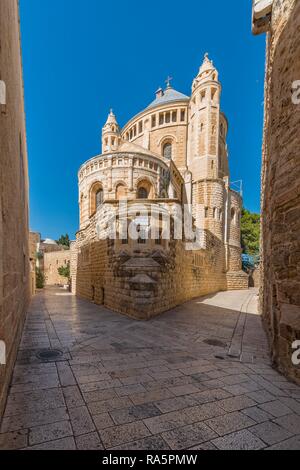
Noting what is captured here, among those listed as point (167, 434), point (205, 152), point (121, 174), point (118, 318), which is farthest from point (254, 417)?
point (205, 152)

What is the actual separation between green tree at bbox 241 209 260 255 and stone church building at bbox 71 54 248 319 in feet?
17.2

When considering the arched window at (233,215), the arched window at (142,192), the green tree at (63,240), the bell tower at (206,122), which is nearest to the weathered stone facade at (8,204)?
the arched window at (142,192)

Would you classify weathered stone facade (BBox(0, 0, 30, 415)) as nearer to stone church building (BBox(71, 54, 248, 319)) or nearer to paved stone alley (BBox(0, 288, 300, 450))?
paved stone alley (BBox(0, 288, 300, 450))

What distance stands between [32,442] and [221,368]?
2.78 m

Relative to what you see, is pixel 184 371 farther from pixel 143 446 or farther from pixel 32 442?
pixel 32 442

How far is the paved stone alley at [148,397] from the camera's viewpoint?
192 centimetres

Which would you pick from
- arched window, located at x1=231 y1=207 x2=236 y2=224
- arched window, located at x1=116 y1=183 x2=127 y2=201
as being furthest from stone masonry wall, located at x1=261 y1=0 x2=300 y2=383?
arched window, located at x1=231 y1=207 x2=236 y2=224

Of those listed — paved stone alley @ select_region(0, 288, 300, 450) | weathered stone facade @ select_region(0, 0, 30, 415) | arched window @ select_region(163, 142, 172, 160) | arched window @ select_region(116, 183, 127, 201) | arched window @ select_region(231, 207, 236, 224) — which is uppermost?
arched window @ select_region(163, 142, 172, 160)

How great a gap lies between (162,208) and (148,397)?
22.3 ft

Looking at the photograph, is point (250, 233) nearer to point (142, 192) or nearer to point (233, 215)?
point (233, 215)

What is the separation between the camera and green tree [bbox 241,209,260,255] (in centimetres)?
2962

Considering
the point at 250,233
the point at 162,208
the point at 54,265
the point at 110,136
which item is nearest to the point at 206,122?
the point at 110,136

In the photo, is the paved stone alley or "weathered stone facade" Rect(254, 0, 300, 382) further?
"weathered stone facade" Rect(254, 0, 300, 382)

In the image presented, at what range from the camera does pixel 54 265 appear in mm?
36312
